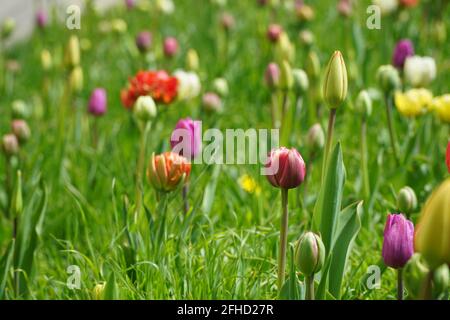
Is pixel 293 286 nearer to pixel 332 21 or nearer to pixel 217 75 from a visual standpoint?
pixel 217 75

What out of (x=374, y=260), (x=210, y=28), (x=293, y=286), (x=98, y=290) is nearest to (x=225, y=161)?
(x=374, y=260)

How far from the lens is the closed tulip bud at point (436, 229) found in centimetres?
76

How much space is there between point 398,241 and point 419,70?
961 mm

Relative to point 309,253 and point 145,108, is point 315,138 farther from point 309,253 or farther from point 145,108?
point 309,253

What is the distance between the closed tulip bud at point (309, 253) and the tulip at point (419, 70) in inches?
40.1

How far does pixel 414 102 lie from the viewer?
177 centimetres

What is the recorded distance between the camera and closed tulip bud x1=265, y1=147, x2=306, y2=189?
109cm

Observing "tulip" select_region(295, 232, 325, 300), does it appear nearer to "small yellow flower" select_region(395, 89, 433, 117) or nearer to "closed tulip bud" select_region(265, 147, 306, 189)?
"closed tulip bud" select_region(265, 147, 306, 189)

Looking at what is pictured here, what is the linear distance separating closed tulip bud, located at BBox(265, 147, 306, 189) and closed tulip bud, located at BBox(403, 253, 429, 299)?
240mm

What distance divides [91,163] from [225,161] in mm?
357

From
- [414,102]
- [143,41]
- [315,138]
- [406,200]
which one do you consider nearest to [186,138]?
[315,138]

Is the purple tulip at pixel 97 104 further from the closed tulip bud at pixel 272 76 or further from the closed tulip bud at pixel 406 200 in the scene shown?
the closed tulip bud at pixel 406 200

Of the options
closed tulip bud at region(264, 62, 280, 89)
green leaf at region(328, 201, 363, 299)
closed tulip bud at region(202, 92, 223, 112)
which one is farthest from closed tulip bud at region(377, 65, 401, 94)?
green leaf at region(328, 201, 363, 299)

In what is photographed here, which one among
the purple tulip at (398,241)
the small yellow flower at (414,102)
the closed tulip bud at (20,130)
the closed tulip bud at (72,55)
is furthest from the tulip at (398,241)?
the closed tulip bud at (72,55)
